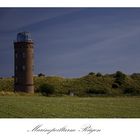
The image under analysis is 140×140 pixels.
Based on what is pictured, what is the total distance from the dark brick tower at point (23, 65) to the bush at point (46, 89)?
1.47 ft

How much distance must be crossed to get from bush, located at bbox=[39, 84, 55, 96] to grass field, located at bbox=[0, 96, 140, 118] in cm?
24

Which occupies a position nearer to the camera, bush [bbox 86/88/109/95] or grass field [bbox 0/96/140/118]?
grass field [bbox 0/96/140/118]

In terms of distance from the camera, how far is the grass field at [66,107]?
19.5 metres

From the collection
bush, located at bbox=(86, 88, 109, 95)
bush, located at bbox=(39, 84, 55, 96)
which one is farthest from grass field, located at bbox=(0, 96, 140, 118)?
bush, located at bbox=(86, 88, 109, 95)

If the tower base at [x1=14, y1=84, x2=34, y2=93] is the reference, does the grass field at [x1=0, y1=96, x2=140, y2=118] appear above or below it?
below

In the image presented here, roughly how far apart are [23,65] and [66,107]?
2.82 meters

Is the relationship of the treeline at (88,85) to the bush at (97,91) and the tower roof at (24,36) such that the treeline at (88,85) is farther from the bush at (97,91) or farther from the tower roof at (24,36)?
the tower roof at (24,36)

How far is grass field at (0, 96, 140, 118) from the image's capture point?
1945cm

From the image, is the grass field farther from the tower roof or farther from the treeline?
the tower roof
